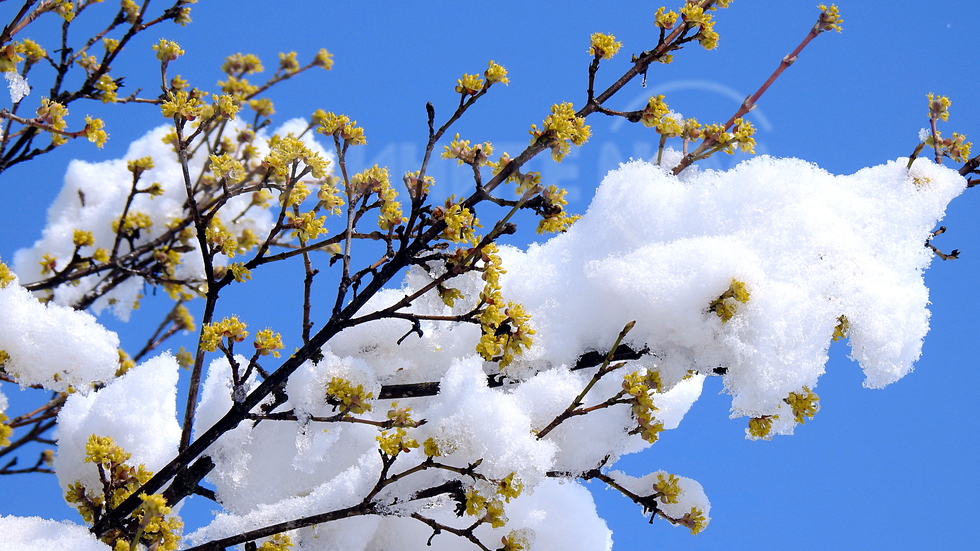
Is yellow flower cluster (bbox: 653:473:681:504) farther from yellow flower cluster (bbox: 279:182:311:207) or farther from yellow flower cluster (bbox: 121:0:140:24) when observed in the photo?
yellow flower cluster (bbox: 121:0:140:24)

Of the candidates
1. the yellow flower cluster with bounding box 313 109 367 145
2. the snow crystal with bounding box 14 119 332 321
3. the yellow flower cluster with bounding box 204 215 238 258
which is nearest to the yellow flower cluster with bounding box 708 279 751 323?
the yellow flower cluster with bounding box 313 109 367 145

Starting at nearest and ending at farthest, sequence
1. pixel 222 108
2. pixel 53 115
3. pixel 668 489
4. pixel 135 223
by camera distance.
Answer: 1. pixel 668 489
2. pixel 222 108
3. pixel 53 115
4. pixel 135 223

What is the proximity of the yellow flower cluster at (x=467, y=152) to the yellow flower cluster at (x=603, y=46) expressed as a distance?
0.38 metres

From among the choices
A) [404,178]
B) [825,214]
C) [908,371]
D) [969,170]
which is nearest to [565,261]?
[404,178]

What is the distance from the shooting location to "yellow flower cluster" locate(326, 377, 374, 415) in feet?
5.65

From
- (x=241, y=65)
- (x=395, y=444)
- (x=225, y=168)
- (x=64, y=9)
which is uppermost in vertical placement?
→ (x=241, y=65)

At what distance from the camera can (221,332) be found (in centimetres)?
171

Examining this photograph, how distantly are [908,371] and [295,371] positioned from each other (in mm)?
1565

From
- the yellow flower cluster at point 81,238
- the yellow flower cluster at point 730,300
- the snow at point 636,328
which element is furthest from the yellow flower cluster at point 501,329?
the yellow flower cluster at point 81,238

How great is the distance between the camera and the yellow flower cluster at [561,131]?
168 centimetres

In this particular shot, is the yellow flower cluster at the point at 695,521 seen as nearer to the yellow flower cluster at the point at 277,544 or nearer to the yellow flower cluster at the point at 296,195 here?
the yellow flower cluster at the point at 277,544

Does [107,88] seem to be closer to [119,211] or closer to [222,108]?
[222,108]

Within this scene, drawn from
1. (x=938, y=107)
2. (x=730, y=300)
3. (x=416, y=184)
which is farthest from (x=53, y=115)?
(x=938, y=107)

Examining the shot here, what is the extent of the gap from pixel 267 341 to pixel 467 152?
68cm
